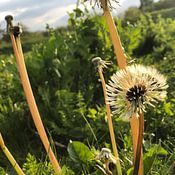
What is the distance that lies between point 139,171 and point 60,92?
68.9 inches

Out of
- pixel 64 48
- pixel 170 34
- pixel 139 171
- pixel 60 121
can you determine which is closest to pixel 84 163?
pixel 139 171

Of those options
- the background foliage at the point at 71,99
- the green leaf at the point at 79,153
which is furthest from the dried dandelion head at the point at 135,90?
the background foliage at the point at 71,99

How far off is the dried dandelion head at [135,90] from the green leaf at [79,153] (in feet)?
2.74

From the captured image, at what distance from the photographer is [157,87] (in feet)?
4.74

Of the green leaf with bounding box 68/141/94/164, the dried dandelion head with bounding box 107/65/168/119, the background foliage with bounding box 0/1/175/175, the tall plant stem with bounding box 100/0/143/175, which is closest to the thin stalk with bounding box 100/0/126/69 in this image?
the tall plant stem with bounding box 100/0/143/175

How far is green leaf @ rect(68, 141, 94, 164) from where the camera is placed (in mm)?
2285

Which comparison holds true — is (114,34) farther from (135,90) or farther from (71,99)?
(71,99)

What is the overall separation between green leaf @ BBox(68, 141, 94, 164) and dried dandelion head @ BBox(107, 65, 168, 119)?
2.74ft

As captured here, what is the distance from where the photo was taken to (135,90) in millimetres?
1415

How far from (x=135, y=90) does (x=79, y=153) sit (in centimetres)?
96

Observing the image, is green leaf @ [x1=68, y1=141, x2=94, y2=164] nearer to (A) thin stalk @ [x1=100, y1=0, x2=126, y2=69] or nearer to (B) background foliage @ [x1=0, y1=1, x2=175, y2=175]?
(B) background foliage @ [x1=0, y1=1, x2=175, y2=175]

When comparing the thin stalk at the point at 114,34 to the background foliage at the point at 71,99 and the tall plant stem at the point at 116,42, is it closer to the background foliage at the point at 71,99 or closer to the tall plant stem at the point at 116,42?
the tall plant stem at the point at 116,42

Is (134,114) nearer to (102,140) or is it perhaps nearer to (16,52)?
(16,52)

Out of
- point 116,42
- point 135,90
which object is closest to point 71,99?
point 116,42
